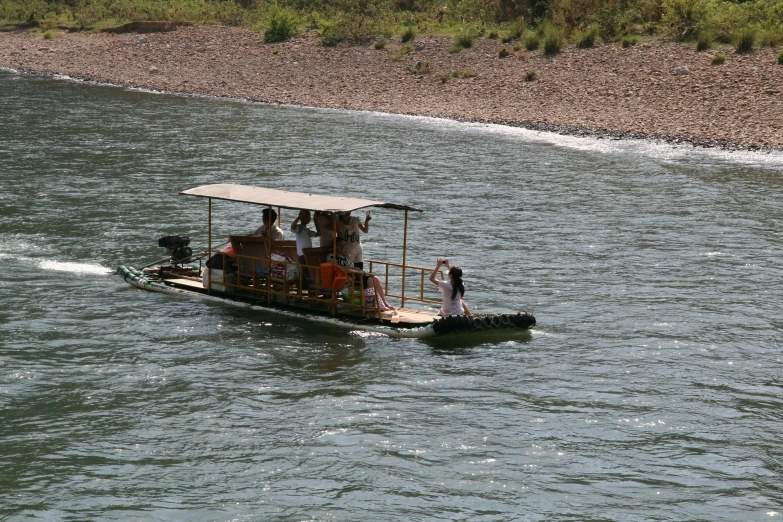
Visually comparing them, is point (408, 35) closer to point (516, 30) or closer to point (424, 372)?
point (516, 30)

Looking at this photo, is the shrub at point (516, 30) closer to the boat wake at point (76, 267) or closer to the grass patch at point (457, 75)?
the grass patch at point (457, 75)

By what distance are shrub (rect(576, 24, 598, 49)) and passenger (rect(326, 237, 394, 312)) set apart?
39081 millimetres

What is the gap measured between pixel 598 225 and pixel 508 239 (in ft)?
11.2

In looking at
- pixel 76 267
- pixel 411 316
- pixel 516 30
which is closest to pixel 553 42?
pixel 516 30

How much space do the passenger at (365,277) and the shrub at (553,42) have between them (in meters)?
38.3

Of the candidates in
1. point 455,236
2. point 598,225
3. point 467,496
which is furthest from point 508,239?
point 467,496

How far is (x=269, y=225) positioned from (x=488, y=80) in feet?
116

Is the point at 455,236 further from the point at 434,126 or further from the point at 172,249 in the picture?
the point at 434,126

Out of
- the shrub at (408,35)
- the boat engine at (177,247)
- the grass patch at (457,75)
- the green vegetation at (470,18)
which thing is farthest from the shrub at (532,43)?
the boat engine at (177,247)

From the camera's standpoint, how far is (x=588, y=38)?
2232 inches

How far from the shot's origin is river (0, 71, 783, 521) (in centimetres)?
1357

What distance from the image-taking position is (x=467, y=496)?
13.5 metres

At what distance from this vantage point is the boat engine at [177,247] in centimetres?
2333

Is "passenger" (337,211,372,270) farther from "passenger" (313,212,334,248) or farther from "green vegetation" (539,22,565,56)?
"green vegetation" (539,22,565,56)
